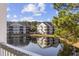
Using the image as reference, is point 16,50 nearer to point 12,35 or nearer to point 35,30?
point 12,35

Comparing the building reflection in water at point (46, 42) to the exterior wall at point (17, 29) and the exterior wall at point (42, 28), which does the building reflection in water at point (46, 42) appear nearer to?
the exterior wall at point (42, 28)

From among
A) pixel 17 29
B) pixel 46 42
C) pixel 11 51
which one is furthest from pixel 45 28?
pixel 11 51

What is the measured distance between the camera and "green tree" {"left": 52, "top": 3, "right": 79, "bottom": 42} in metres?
1.97

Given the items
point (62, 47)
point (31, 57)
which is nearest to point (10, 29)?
point (31, 57)

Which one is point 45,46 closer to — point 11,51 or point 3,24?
point 11,51

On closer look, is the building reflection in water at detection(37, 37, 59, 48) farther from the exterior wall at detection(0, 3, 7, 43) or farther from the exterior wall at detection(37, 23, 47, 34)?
the exterior wall at detection(0, 3, 7, 43)

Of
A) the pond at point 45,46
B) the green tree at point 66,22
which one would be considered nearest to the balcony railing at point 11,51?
the pond at point 45,46

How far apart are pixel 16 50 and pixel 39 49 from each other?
24 centimetres

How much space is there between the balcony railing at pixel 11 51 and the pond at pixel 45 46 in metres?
0.04

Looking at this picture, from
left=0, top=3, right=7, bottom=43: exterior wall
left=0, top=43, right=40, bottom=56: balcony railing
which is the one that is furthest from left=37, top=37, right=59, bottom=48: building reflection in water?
left=0, top=3, right=7, bottom=43: exterior wall

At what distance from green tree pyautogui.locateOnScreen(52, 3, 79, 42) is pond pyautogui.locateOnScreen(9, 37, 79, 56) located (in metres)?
0.10

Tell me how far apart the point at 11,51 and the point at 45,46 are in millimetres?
367

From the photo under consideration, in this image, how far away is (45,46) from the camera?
1.98 metres

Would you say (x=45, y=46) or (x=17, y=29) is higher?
(x=17, y=29)
